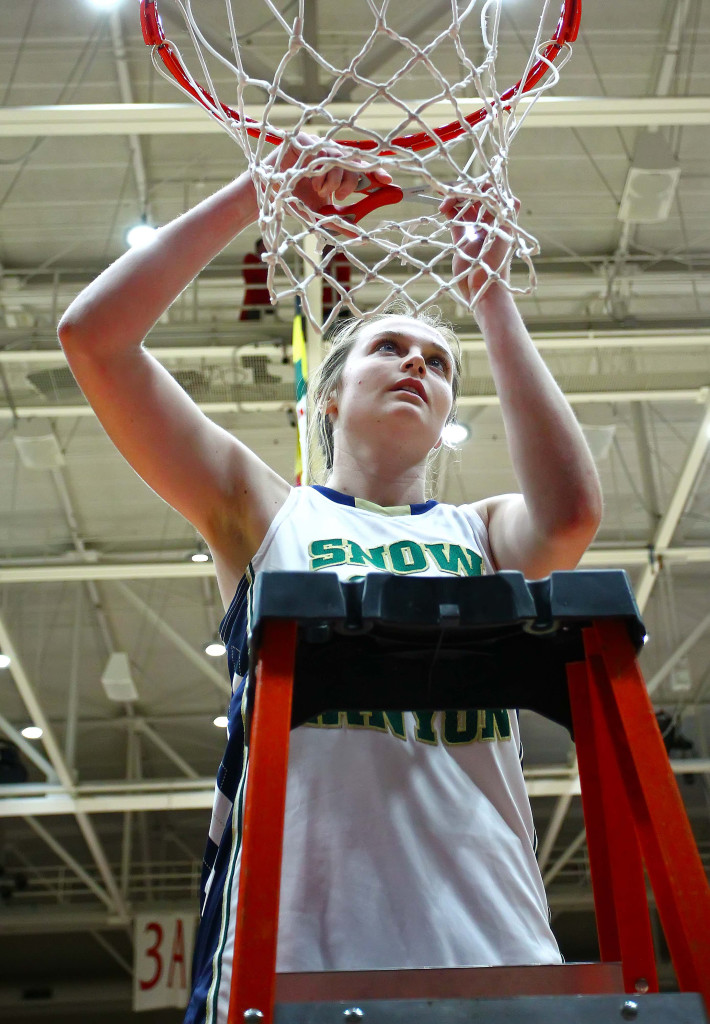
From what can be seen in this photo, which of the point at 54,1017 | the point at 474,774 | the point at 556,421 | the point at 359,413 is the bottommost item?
the point at 474,774

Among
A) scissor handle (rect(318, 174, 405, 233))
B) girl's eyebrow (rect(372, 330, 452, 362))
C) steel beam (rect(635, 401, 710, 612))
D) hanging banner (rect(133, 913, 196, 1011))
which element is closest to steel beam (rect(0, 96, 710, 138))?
steel beam (rect(635, 401, 710, 612))

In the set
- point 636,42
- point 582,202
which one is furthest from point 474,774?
point 582,202

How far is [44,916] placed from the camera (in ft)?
43.9

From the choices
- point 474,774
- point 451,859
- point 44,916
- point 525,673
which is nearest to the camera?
point 525,673

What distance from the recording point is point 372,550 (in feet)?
5.58

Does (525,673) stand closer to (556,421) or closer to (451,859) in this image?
(451,859)

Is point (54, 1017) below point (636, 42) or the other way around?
below

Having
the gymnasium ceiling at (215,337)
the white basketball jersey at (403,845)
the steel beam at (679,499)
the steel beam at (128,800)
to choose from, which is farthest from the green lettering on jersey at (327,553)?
the steel beam at (128,800)

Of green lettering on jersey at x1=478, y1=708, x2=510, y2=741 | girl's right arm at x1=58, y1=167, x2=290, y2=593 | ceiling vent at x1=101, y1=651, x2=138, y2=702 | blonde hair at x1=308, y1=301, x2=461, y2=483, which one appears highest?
ceiling vent at x1=101, y1=651, x2=138, y2=702

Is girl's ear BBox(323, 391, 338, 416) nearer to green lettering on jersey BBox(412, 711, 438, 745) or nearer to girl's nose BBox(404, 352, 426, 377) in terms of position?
girl's nose BBox(404, 352, 426, 377)

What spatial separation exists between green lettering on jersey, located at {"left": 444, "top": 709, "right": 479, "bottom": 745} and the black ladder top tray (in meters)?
0.26

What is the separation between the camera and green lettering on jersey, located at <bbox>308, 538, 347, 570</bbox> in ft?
5.41

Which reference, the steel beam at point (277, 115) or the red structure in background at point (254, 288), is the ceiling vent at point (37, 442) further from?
the steel beam at point (277, 115)

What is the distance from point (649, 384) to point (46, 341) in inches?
167
